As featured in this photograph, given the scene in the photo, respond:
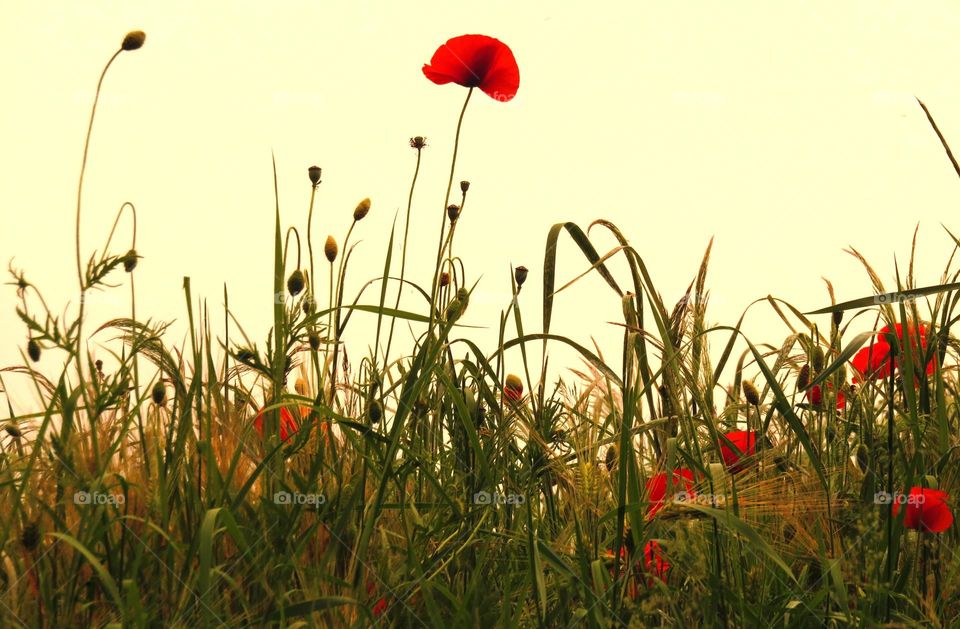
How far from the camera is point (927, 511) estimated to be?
3.65 ft

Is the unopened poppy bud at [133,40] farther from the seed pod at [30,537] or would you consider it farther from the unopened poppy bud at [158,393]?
the seed pod at [30,537]

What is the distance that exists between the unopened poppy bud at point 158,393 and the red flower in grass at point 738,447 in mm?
734

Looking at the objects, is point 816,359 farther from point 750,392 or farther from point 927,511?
point 927,511

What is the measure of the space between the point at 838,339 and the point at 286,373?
0.82 meters

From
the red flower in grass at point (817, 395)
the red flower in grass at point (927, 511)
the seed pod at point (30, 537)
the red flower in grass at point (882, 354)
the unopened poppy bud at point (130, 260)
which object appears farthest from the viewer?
the red flower in grass at point (817, 395)

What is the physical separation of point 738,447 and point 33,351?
0.94 metres

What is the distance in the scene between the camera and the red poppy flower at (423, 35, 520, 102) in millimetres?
1405

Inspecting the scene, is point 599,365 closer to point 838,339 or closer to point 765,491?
point 765,491

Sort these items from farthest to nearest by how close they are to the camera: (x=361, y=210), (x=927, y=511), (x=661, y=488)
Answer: (x=361, y=210) → (x=661, y=488) → (x=927, y=511)

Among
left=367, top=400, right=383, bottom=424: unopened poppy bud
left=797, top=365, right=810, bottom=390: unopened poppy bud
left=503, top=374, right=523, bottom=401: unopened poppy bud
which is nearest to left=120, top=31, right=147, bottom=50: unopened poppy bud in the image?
left=367, top=400, right=383, bottom=424: unopened poppy bud

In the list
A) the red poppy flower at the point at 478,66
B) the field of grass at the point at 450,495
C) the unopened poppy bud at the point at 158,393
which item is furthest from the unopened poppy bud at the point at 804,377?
the unopened poppy bud at the point at 158,393

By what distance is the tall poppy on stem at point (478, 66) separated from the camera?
4.61 feet

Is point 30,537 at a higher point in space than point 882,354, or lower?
lower

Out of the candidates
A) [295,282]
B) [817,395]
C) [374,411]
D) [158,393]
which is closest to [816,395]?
[817,395]
